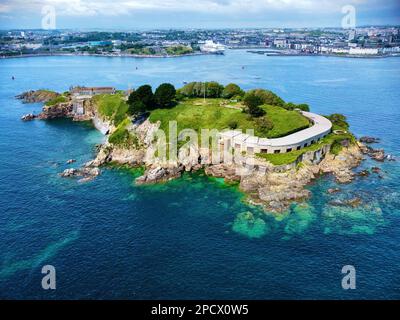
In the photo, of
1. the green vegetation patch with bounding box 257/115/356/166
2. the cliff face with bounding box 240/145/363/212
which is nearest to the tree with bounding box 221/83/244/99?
the green vegetation patch with bounding box 257/115/356/166

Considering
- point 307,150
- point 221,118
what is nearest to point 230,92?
point 221,118

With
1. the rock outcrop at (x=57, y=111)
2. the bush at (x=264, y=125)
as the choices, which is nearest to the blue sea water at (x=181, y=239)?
the bush at (x=264, y=125)

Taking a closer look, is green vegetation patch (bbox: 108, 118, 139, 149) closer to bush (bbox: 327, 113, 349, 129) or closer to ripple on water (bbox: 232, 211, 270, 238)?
ripple on water (bbox: 232, 211, 270, 238)

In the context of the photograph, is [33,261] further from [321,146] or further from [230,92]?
[230,92]
